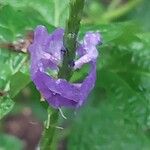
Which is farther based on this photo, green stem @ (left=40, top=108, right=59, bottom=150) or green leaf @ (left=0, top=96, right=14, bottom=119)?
green leaf @ (left=0, top=96, right=14, bottom=119)

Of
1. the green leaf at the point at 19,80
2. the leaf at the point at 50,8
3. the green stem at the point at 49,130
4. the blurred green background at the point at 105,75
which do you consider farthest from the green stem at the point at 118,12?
the green stem at the point at 49,130

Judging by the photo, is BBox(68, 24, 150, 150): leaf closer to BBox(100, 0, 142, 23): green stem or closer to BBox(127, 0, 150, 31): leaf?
BBox(100, 0, 142, 23): green stem

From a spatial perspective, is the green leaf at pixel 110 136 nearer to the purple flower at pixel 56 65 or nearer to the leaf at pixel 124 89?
the leaf at pixel 124 89

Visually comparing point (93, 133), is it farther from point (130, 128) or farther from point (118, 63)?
point (118, 63)

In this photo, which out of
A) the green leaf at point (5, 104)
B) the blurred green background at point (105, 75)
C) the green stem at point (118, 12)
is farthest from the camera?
the green stem at point (118, 12)

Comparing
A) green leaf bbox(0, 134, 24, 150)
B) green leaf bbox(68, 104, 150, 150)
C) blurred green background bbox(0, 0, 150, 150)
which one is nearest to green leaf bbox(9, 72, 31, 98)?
blurred green background bbox(0, 0, 150, 150)

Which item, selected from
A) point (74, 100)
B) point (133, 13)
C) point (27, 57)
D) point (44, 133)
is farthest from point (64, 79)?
point (133, 13)

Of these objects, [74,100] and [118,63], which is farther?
[118,63]
